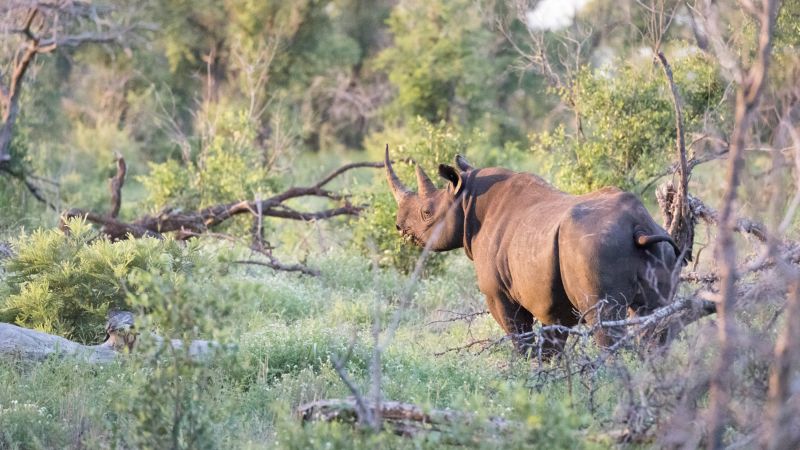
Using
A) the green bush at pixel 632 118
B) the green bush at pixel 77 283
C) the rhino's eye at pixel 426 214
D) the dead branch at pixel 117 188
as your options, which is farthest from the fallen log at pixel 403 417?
the dead branch at pixel 117 188

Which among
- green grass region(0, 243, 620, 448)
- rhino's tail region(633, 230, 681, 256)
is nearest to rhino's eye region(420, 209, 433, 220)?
green grass region(0, 243, 620, 448)

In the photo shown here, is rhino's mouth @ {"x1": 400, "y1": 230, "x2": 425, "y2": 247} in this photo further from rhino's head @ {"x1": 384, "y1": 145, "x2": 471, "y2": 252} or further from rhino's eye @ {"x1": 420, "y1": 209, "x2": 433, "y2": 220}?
rhino's eye @ {"x1": 420, "y1": 209, "x2": 433, "y2": 220}

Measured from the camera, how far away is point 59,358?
717 centimetres

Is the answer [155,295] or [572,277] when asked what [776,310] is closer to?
[572,277]

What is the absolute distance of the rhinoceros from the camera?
630 centimetres

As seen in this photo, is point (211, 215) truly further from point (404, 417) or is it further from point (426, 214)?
point (404, 417)

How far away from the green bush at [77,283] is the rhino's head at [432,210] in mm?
1778

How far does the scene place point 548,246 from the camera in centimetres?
669

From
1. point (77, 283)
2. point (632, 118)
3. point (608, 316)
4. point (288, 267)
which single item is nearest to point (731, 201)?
point (608, 316)

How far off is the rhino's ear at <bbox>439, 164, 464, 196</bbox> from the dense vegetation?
0.98 meters

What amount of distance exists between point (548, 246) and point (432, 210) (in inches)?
74.9

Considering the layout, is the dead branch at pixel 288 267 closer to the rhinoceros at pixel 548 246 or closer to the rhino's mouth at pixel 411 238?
the rhino's mouth at pixel 411 238

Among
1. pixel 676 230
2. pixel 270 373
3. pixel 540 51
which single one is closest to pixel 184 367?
pixel 270 373

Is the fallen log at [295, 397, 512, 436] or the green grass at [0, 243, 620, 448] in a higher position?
the fallen log at [295, 397, 512, 436]
